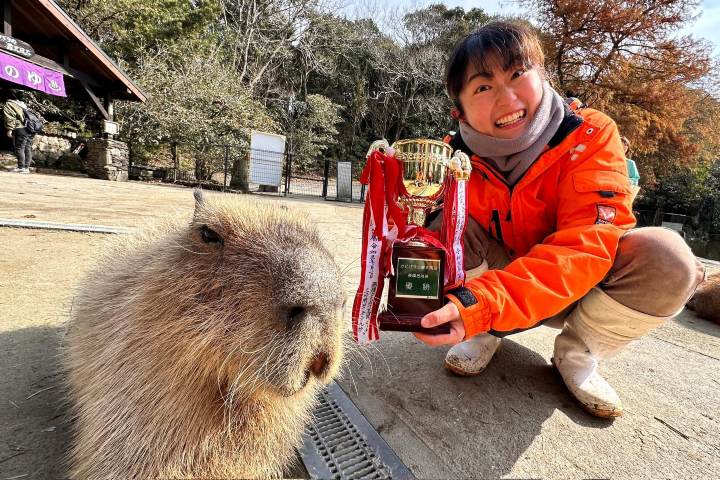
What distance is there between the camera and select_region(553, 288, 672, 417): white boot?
1518mm

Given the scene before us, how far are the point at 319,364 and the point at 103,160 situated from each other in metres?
13.3

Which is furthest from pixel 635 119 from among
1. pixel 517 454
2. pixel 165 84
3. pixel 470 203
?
pixel 165 84


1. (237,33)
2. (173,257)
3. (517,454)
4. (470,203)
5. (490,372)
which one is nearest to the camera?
(173,257)

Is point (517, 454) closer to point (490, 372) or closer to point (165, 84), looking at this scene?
point (490, 372)

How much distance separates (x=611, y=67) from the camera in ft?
41.8

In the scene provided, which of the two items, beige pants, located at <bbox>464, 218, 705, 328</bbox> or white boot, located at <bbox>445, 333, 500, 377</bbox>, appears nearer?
beige pants, located at <bbox>464, 218, 705, 328</bbox>

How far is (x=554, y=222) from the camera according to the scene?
71.1 inches

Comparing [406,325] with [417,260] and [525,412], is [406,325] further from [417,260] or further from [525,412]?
[525,412]

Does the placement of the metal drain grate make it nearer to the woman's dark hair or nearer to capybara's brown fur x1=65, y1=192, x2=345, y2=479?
A: capybara's brown fur x1=65, y1=192, x2=345, y2=479

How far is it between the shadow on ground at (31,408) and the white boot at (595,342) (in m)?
1.86

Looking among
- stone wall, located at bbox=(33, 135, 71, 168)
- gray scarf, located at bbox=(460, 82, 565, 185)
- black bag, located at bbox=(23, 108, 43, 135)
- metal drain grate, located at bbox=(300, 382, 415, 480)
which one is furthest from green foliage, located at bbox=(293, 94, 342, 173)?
metal drain grate, located at bbox=(300, 382, 415, 480)

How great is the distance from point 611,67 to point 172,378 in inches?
629

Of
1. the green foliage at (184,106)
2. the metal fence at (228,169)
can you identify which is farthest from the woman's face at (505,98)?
the green foliage at (184,106)

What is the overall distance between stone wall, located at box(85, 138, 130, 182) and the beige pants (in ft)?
43.9
